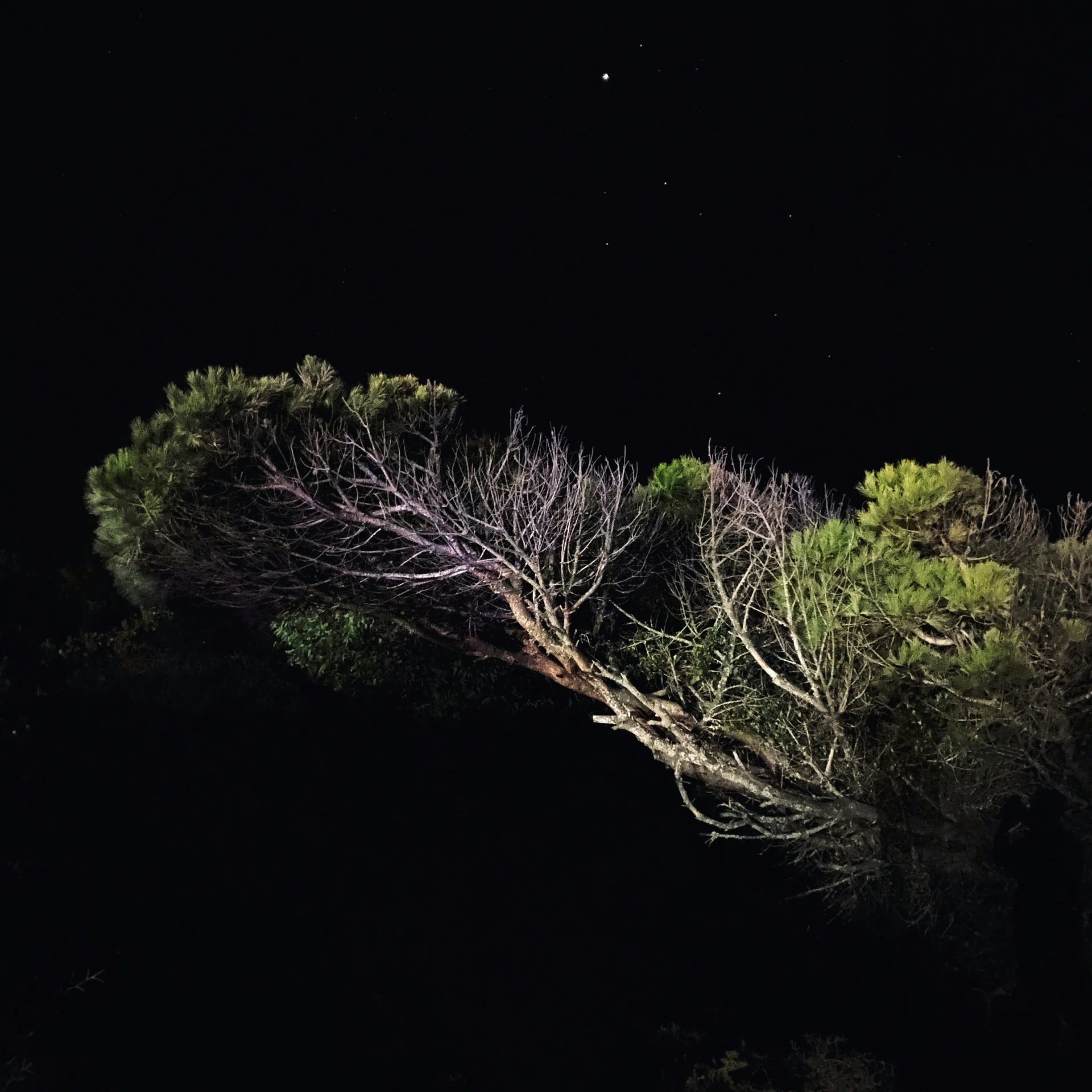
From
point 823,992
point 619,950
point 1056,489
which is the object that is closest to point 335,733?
point 619,950

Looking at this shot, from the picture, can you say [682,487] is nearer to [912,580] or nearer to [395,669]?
[395,669]

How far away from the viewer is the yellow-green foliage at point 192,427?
10508mm

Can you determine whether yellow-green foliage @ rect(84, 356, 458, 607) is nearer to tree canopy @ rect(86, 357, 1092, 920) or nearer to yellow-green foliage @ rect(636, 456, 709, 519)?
tree canopy @ rect(86, 357, 1092, 920)

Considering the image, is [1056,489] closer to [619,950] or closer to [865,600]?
[865,600]

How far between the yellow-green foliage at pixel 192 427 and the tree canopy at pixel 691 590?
3 centimetres

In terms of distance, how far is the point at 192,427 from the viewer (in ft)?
34.4

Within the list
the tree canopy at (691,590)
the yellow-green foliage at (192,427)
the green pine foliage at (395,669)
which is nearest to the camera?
the tree canopy at (691,590)

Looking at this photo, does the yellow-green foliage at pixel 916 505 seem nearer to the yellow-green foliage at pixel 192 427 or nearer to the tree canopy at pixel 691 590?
the tree canopy at pixel 691 590

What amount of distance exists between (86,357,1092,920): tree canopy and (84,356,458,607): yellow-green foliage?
0.03m

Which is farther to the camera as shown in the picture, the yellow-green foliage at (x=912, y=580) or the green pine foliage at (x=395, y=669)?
the green pine foliage at (x=395, y=669)

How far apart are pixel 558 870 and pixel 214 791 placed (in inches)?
154

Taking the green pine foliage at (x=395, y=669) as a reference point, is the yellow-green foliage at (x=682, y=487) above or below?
above

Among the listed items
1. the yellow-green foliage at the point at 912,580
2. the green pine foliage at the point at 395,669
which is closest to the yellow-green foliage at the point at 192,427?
the green pine foliage at the point at 395,669

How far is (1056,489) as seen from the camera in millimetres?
17672
